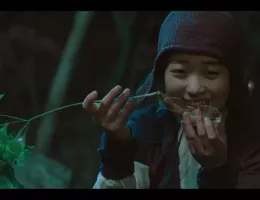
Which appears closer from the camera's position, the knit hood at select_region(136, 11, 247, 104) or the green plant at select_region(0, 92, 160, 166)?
the knit hood at select_region(136, 11, 247, 104)

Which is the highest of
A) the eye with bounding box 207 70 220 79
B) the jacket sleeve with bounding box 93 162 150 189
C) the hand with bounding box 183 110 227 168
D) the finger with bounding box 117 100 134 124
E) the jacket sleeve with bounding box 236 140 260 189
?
the eye with bounding box 207 70 220 79

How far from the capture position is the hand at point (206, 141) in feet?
5.76

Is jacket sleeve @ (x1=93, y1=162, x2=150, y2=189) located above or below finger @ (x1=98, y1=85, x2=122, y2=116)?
below

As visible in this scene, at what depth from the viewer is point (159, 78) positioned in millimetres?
1827

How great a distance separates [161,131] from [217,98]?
0.26 meters

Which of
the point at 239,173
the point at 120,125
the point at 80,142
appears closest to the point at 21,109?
the point at 80,142

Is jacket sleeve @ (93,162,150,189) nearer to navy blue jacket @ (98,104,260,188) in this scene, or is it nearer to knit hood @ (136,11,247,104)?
navy blue jacket @ (98,104,260,188)

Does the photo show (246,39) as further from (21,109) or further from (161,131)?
(21,109)

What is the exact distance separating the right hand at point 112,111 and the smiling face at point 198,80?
20 centimetres

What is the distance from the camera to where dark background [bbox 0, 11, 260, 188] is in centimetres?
185

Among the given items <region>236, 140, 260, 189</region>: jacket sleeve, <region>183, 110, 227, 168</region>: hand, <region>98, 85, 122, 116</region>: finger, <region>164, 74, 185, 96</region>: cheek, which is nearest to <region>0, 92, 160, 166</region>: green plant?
<region>98, 85, 122, 116</region>: finger

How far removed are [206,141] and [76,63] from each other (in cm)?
61

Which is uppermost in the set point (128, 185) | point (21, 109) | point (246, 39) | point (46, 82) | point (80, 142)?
point (246, 39)

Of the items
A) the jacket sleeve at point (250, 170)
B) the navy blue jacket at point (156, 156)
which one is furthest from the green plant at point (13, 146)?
the jacket sleeve at point (250, 170)
